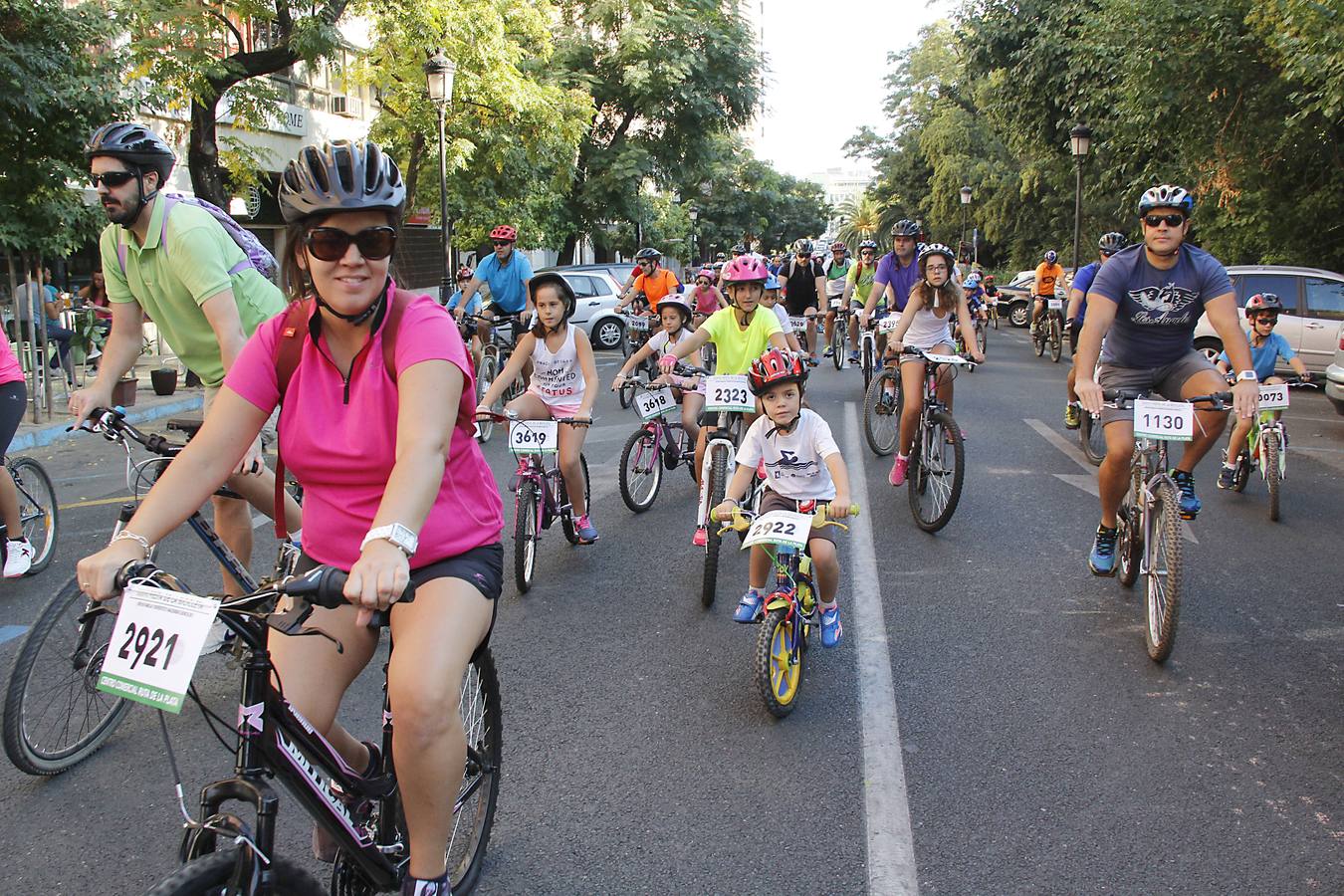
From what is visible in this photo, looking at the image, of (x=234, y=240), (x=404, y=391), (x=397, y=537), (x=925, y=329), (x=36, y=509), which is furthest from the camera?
(x=925, y=329)

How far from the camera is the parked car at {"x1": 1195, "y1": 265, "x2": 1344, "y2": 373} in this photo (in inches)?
602

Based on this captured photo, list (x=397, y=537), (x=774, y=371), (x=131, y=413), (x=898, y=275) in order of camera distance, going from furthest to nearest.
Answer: (x=131, y=413) < (x=898, y=275) < (x=774, y=371) < (x=397, y=537)

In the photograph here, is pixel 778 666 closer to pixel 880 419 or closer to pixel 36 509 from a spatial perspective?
pixel 36 509

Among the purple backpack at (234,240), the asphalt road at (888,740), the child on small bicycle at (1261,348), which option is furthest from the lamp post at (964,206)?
the purple backpack at (234,240)

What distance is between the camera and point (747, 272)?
7594mm

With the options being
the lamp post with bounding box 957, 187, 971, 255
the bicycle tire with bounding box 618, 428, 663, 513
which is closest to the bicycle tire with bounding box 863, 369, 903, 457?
the bicycle tire with bounding box 618, 428, 663, 513

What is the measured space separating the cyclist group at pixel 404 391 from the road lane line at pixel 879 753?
326 mm

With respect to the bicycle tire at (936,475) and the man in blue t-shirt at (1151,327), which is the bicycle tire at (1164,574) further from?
the bicycle tire at (936,475)

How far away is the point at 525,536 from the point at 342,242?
395 centimetres

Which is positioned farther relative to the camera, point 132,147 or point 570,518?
point 570,518

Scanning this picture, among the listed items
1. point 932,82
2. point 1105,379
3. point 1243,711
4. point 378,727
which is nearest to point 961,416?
point 1105,379

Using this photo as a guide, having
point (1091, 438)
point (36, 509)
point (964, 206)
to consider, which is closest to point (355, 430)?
point (36, 509)

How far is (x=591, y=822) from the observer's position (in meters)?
3.75

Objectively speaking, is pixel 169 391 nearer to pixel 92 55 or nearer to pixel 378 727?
pixel 92 55
